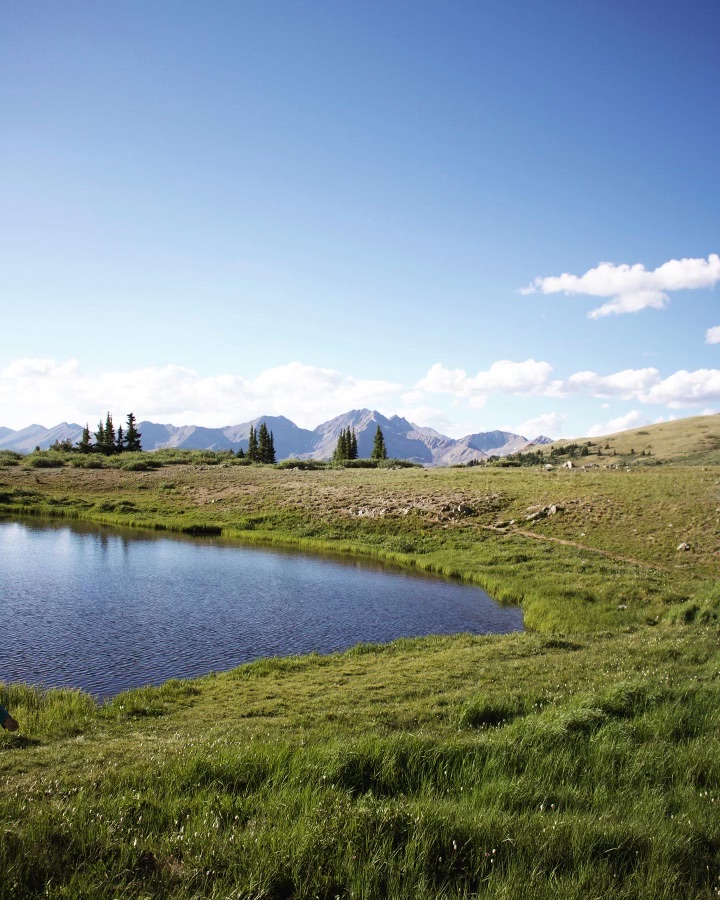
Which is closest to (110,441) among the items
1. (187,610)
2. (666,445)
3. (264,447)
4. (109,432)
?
(109,432)

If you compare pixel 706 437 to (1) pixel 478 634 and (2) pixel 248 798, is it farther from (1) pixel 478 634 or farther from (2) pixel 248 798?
(2) pixel 248 798

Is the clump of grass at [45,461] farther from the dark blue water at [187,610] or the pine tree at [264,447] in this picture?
the pine tree at [264,447]

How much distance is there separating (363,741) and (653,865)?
4499 mm

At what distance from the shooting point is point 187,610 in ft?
90.7

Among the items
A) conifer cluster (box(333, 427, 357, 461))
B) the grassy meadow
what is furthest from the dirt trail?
conifer cluster (box(333, 427, 357, 461))

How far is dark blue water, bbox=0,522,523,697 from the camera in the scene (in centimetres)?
2041

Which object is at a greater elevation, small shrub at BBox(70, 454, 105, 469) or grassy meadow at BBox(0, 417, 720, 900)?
small shrub at BBox(70, 454, 105, 469)

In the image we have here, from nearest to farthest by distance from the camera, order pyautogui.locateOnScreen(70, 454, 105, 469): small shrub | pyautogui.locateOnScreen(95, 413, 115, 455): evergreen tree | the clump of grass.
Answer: the clump of grass, pyautogui.locateOnScreen(70, 454, 105, 469): small shrub, pyautogui.locateOnScreen(95, 413, 115, 455): evergreen tree

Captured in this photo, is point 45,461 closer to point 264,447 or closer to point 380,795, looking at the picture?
point 264,447

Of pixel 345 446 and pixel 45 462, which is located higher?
pixel 345 446

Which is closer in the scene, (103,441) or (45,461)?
(45,461)

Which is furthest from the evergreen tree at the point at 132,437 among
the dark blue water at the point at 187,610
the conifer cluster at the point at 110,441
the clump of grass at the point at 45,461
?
the dark blue water at the point at 187,610

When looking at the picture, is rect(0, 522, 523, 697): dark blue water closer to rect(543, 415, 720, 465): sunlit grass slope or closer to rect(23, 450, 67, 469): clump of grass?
rect(23, 450, 67, 469): clump of grass

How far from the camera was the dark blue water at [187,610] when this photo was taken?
2041 cm
